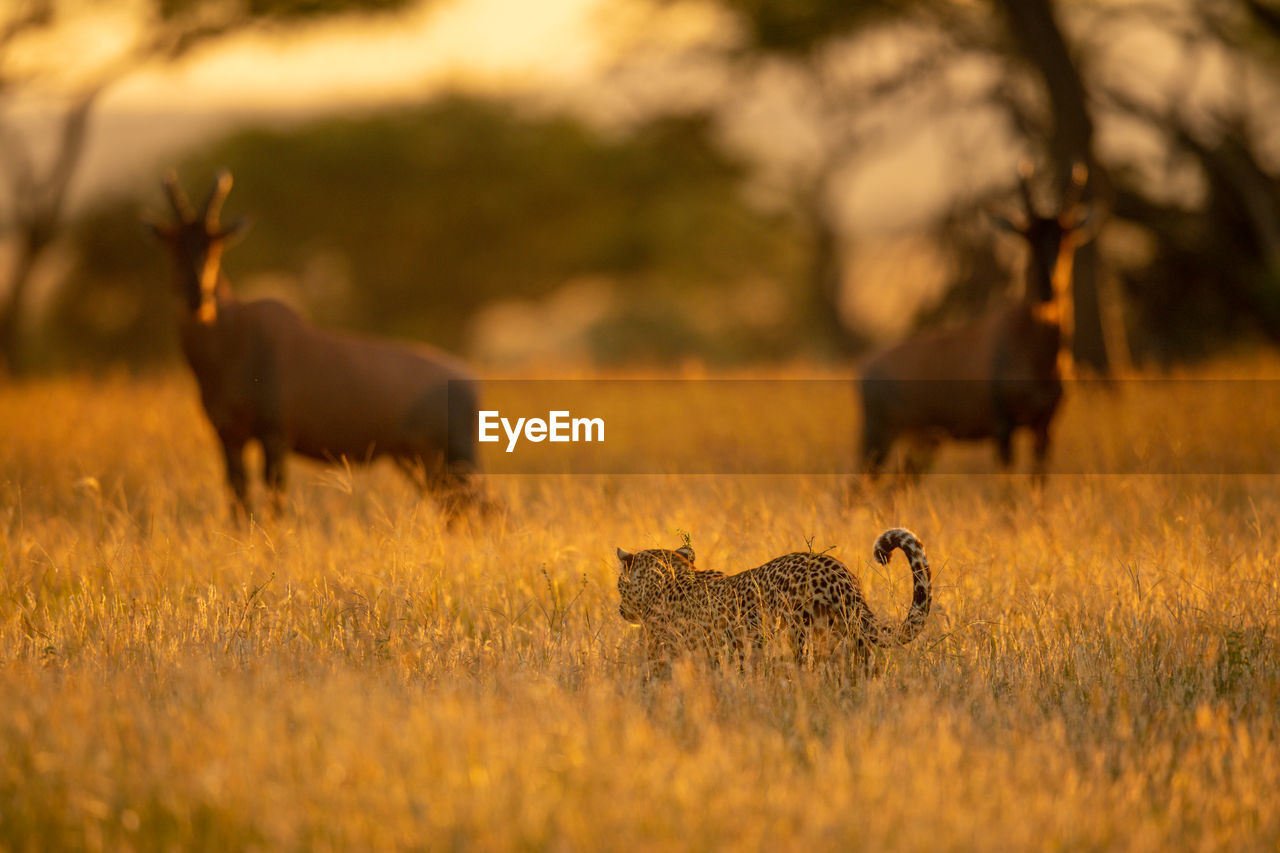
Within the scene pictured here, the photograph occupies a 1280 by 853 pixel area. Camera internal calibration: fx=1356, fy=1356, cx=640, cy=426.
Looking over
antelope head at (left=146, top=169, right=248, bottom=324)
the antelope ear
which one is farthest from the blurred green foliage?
antelope head at (left=146, top=169, right=248, bottom=324)

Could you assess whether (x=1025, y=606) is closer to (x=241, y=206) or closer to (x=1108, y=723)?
(x=1108, y=723)

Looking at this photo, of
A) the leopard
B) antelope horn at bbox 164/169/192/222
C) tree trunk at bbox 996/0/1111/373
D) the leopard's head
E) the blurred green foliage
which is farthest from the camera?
the blurred green foliage

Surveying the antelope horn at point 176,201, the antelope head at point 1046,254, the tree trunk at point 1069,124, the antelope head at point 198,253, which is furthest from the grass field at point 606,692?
the tree trunk at point 1069,124

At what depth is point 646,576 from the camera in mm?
5684

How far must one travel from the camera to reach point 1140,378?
48.3 ft

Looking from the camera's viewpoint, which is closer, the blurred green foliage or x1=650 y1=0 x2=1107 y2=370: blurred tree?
x1=650 y1=0 x2=1107 y2=370: blurred tree

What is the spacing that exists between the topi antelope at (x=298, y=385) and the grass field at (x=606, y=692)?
0.75 m

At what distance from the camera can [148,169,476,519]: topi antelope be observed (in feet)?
30.8

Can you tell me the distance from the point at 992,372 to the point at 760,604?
550 cm

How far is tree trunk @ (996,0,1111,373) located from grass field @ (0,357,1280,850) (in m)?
7.37

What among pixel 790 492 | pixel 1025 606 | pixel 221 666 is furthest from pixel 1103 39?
pixel 221 666

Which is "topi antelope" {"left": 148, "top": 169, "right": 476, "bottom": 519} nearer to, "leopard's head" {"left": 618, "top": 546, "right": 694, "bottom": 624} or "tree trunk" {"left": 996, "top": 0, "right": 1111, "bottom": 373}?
"leopard's head" {"left": 618, "top": 546, "right": 694, "bottom": 624}

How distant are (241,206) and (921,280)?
2256cm

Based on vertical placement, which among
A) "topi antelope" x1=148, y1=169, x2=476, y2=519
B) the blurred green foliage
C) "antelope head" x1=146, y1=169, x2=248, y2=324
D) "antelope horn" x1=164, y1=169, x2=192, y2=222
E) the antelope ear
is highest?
the blurred green foliage
